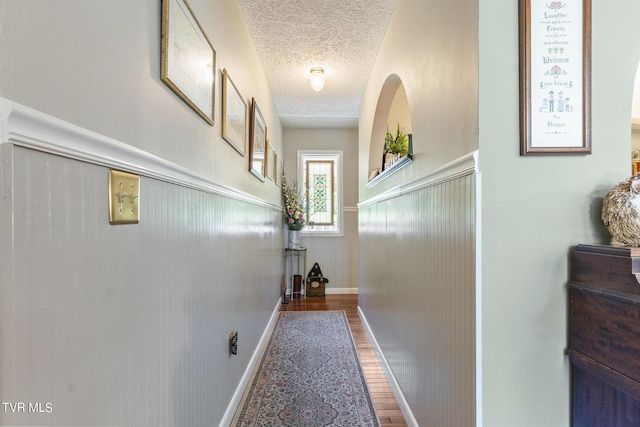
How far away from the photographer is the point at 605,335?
0.88 meters

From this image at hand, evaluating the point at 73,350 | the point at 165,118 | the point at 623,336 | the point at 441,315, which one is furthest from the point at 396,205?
the point at 73,350

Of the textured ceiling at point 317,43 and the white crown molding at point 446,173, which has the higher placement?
the textured ceiling at point 317,43

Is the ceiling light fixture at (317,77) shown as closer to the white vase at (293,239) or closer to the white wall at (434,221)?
the white wall at (434,221)

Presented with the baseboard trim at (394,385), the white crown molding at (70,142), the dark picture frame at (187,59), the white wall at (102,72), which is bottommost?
the baseboard trim at (394,385)

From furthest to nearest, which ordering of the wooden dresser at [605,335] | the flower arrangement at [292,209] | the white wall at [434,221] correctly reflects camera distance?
the flower arrangement at [292,209] < the white wall at [434,221] < the wooden dresser at [605,335]

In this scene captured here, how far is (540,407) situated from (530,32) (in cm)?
124

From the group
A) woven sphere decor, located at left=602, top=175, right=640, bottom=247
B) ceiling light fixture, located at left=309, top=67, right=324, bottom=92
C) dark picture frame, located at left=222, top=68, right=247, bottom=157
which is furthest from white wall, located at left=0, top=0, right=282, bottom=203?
ceiling light fixture, located at left=309, top=67, right=324, bottom=92

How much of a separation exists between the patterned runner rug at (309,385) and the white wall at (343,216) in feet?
5.63

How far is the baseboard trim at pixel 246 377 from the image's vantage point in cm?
164

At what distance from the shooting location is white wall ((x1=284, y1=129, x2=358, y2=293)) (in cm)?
480

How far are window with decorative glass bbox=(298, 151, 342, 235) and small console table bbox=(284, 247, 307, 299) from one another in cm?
43

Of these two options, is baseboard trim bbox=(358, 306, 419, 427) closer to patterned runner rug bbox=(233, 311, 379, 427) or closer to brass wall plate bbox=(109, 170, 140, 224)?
patterned runner rug bbox=(233, 311, 379, 427)

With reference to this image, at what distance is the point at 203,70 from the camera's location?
50.3 inches

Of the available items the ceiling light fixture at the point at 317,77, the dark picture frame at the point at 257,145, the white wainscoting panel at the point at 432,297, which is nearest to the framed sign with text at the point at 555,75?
the white wainscoting panel at the point at 432,297
